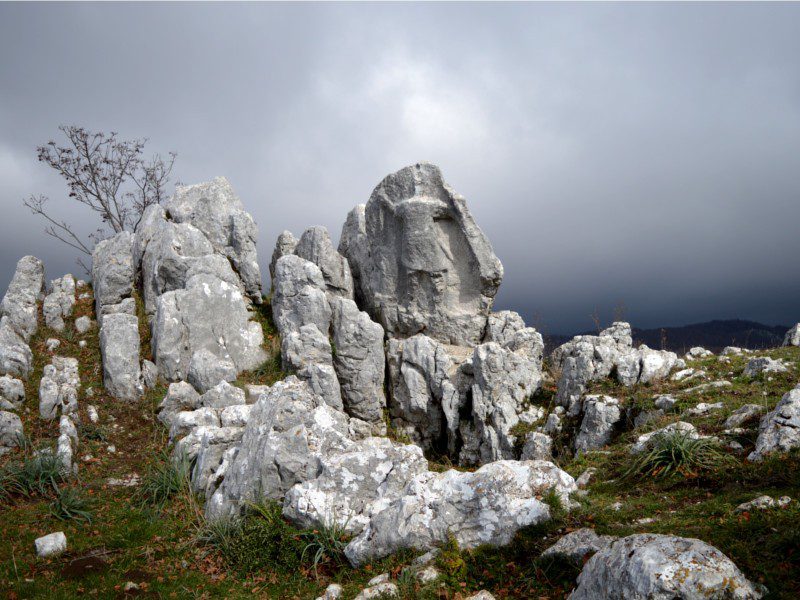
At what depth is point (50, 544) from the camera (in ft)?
34.1

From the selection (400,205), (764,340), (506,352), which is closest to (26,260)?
(400,205)

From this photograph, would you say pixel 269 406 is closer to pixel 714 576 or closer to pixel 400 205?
pixel 714 576

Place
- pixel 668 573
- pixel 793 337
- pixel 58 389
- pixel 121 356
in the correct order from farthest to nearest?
pixel 793 337, pixel 121 356, pixel 58 389, pixel 668 573

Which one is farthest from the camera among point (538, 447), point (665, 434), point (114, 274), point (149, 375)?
point (114, 274)

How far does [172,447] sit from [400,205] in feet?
48.8

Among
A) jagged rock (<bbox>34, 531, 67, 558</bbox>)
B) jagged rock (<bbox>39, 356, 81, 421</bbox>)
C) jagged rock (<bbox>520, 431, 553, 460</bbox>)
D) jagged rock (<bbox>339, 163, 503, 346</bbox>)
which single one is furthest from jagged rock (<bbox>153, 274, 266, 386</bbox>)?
jagged rock (<bbox>520, 431, 553, 460</bbox>)

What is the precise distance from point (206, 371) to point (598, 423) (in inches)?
577

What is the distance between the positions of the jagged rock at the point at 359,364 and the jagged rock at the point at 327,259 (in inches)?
128

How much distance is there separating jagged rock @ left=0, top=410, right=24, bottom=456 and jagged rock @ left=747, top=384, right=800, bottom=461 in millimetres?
19873

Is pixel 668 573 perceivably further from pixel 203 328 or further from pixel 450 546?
pixel 203 328

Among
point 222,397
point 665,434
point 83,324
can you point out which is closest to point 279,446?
point 222,397

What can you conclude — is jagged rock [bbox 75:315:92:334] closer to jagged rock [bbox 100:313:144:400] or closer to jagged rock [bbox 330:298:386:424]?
jagged rock [bbox 100:313:144:400]

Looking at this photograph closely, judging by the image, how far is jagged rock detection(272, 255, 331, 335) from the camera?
22.8 meters

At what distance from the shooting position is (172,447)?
15.3m
